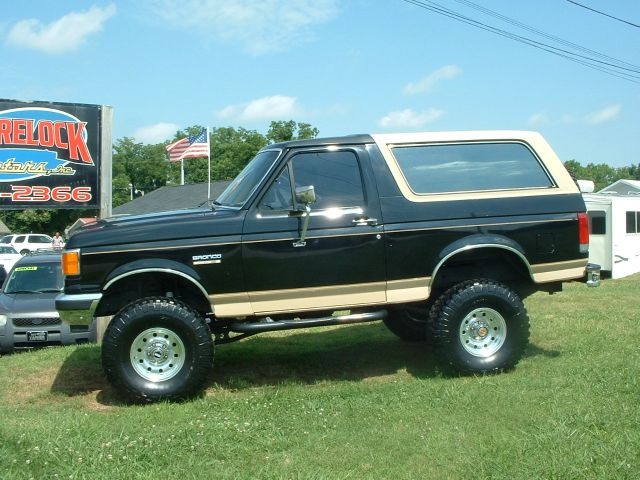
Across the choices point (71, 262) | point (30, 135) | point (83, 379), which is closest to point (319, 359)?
point (83, 379)

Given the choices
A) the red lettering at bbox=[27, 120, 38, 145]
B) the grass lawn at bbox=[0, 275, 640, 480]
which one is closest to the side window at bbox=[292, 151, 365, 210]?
the grass lawn at bbox=[0, 275, 640, 480]

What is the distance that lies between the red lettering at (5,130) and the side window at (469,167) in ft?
19.6

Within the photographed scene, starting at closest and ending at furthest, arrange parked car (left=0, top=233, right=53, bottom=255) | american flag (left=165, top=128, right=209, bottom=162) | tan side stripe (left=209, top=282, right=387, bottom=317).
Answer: tan side stripe (left=209, top=282, right=387, bottom=317) < american flag (left=165, top=128, right=209, bottom=162) < parked car (left=0, top=233, right=53, bottom=255)

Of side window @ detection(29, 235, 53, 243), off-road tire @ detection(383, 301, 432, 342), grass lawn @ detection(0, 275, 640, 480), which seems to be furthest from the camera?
side window @ detection(29, 235, 53, 243)

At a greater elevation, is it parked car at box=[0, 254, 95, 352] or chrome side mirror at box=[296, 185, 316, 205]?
chrome side mirror at box=[296, 185, 316, 205]

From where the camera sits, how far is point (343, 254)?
240 inches

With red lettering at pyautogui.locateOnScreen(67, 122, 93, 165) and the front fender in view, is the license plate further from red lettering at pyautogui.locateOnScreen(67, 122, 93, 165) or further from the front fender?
the front fender

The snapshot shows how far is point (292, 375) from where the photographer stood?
6652 millimetres

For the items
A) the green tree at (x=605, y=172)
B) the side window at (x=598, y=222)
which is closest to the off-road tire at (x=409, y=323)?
the side window at (x=598, y=222)

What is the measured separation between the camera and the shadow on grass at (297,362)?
6.47 m

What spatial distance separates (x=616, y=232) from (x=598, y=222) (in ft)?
2.16

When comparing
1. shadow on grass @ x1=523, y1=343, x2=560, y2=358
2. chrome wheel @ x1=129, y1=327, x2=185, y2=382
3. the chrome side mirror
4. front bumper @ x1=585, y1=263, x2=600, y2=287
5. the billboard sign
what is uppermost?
the billboard sign

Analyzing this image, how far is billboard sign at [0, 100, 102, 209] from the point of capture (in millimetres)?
9680

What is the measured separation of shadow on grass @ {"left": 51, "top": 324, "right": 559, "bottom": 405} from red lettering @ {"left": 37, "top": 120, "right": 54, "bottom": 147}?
3.31m
